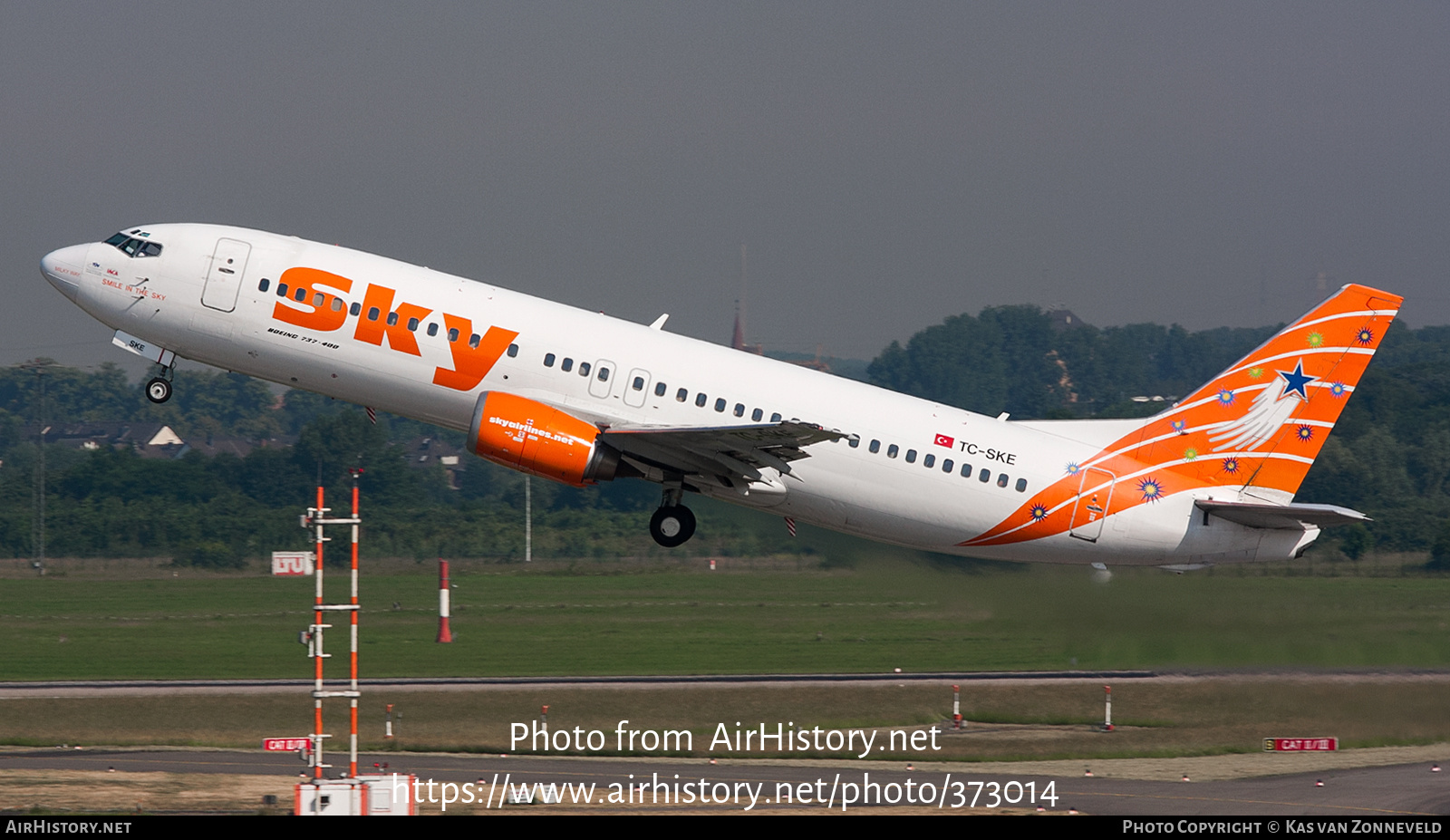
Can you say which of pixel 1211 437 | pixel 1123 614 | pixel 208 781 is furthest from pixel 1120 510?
pixel 208 781

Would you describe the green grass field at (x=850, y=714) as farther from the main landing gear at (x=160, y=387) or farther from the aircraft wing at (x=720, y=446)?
the main landing gear at (x=160, y=387)

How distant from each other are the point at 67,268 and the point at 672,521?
48.2 feet

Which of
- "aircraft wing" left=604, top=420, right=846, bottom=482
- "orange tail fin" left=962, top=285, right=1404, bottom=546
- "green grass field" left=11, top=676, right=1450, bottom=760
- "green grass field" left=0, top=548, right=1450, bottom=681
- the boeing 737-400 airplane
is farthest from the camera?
"green grass field" left=11, top=676, right=1450, bottom=760

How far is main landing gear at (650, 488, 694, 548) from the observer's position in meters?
35.4

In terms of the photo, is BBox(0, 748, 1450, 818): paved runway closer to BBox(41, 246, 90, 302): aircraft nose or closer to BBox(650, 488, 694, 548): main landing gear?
BBox(650, 488, 694, 548): main landing gear

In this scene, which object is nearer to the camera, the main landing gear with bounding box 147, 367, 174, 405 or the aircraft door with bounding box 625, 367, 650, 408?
the aircraft door with bounding box 625, 367, 650, 408

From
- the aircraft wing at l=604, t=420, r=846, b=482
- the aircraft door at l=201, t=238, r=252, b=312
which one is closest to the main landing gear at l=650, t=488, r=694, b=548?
the aircraft wing at l=604, t=420, r=846, b=482

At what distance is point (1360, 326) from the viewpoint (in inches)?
1468

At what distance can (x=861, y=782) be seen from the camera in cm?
3744

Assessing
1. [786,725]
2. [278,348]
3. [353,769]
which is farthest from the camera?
[786,725]

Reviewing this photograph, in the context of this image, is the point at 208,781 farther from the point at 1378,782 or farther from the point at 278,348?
the point at 1378,782

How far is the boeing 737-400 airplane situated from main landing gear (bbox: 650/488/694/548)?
0.05 meters

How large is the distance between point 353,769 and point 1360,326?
986 inches

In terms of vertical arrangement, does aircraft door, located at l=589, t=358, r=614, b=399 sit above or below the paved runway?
above
